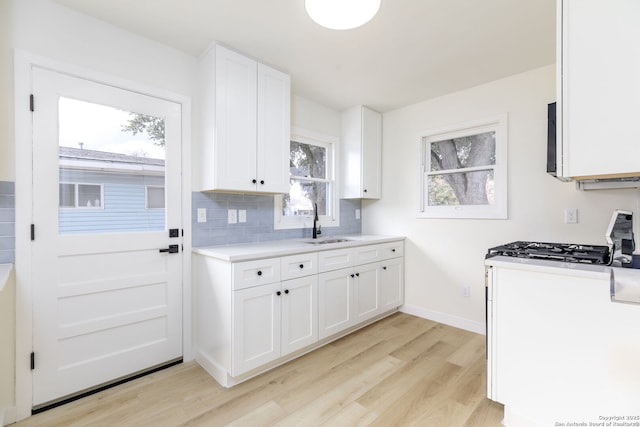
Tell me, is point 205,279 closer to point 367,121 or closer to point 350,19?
point 350,19

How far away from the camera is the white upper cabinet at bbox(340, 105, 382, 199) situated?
11.2ft

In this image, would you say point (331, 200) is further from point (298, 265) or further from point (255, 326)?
point (255, 326)

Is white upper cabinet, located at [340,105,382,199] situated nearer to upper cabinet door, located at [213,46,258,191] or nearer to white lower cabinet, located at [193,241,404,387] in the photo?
white lower cabinet, located at [193,241,404,387]

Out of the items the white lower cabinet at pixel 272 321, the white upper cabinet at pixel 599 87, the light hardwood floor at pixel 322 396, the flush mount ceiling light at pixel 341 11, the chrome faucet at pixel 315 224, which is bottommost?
the light hardwood floor at pixel 322 396

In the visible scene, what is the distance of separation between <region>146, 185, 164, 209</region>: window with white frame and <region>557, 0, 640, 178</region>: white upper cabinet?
97.2 inches

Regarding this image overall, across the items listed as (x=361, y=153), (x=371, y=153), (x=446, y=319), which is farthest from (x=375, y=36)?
(x=446, y=319)

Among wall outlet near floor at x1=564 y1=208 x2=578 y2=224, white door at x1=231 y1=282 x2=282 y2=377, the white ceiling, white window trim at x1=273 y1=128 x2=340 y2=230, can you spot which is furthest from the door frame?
wall outlet near floor at x1=564 y1=208 x2=578 y2=224

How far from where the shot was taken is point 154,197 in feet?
7.18

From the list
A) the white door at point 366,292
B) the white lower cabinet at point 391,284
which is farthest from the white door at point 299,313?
the white lower cabinet at point 391,284

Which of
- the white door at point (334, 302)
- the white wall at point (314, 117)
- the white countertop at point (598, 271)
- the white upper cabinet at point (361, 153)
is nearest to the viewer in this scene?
the white countertop at point (598, 271)

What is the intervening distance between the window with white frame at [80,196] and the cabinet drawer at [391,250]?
2444 mm

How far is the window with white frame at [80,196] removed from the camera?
185cm

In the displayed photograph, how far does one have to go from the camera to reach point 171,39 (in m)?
2.14

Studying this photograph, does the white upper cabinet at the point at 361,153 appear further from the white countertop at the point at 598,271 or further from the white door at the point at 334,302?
the white countertop at the point at 598,271
